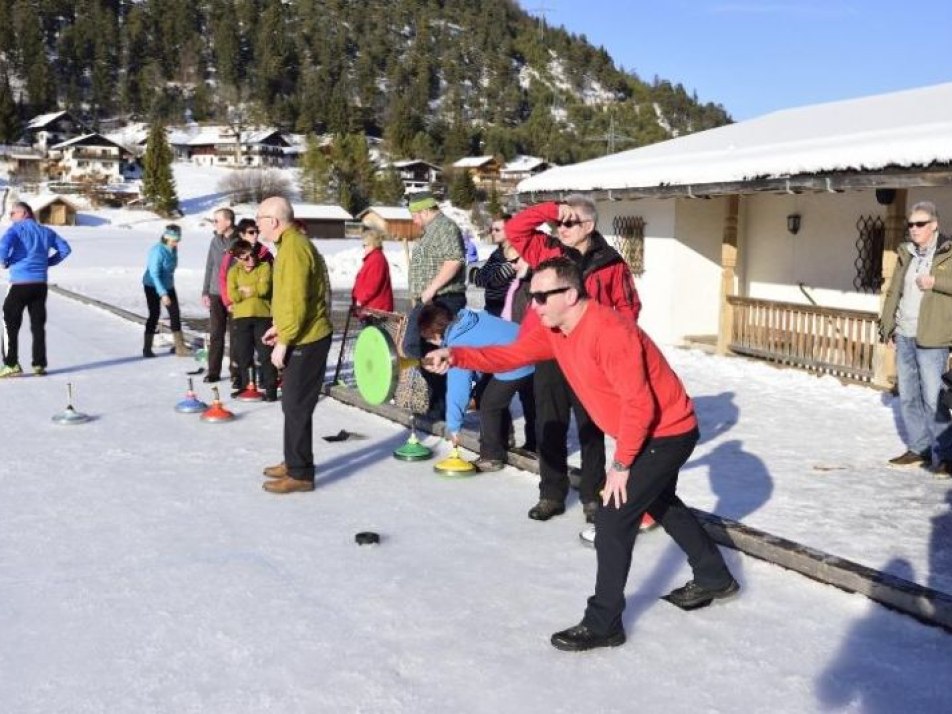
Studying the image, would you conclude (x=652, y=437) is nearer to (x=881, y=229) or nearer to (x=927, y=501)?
(x=927, y=501)

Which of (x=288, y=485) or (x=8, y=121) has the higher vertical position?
(x=8, y=121)

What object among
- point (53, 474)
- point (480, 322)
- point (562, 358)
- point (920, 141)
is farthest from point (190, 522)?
point (920, 141)

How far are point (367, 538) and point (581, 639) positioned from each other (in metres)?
1.68

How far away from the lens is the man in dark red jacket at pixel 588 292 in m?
5.16

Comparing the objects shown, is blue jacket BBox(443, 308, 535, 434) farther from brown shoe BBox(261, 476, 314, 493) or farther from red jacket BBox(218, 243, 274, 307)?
red jacket BBox(218, 243, 274, 307)

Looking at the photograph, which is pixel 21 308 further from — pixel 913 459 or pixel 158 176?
pixel 158 176

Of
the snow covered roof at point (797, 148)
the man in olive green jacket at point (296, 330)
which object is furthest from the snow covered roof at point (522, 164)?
the man in olive green jacket at point (296, 330)

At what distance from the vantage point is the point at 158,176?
7556cm

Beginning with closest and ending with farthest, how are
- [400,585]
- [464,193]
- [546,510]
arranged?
[400,585] < [546,510] < [464,193]

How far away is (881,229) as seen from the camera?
1216cm

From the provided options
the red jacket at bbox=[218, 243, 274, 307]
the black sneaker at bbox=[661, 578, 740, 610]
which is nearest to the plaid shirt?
the red jacket at bbox=[218, 243, 274, 307]

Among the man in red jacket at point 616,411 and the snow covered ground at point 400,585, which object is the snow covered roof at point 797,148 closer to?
the snow covered ground at point 400,585

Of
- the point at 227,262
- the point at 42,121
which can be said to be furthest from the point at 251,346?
the point at 42,121

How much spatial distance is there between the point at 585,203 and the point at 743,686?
263cm
